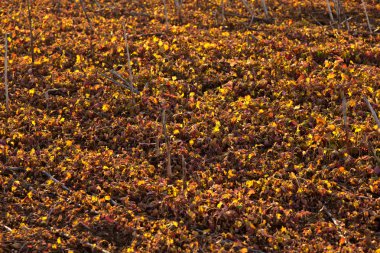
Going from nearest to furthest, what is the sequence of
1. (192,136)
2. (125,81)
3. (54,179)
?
(54,179), (192,136), (125,81)

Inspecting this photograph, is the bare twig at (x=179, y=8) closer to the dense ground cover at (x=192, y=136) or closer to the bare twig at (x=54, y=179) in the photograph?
the dense ground cover at (x=192, y=136)

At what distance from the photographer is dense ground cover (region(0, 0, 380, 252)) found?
398cm

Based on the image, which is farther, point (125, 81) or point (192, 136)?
point (125, 81)

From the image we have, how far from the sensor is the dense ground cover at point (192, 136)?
398 cm

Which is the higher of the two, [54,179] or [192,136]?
[192,136]

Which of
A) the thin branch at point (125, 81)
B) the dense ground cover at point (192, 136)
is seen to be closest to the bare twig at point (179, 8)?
the dense ground cover at point (192, 136)

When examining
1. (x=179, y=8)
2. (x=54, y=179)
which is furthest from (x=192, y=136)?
(x=179, y=8)

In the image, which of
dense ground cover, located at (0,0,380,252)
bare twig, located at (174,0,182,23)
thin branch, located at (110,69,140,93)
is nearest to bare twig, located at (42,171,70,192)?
dense ground cover, located at (0,0,380,252)

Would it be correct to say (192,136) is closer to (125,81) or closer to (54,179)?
(125,81)

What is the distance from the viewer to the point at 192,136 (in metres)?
4.90

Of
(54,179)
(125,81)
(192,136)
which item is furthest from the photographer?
(125,81)

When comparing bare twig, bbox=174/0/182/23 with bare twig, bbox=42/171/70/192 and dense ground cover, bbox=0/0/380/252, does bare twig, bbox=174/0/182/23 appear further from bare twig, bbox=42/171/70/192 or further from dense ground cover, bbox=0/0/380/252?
bare twig, bbox=42/171/70/192

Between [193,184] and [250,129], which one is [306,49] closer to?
[250,129]

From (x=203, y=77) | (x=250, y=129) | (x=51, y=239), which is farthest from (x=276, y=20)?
(x=51, y=239)
